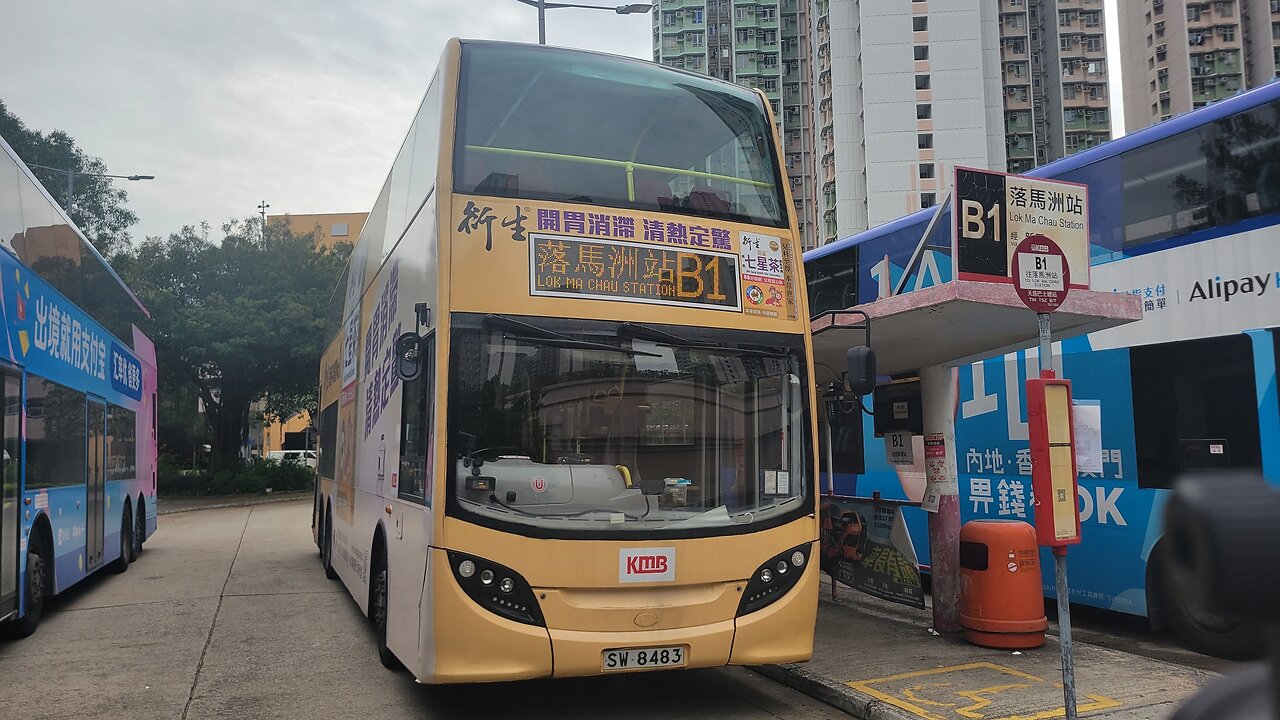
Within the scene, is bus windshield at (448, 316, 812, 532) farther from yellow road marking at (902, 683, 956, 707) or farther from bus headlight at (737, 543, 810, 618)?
yellow road marking at (902, 683, 956, 707)

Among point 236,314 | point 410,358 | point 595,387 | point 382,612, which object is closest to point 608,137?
point 595,387

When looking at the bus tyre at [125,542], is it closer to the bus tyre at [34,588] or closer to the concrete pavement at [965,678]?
the bus tyre at [34,588]

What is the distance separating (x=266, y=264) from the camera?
1321 inches

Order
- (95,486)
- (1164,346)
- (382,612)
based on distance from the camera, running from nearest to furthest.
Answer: (382,612) < (1164,346) < (95,486)

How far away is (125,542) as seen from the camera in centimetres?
1430

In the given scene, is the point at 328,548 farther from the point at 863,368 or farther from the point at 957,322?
the point at 957,322

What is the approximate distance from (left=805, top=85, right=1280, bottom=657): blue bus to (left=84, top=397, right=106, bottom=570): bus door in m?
9.66

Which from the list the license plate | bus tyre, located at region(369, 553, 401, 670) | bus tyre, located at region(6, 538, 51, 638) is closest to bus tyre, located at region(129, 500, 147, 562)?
bus tyre, located at region(6, 538, 51, 638)

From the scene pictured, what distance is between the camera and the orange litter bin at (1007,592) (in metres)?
7.77

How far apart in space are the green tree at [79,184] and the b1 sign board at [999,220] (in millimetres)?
37981

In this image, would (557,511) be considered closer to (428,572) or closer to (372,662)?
(428,572)

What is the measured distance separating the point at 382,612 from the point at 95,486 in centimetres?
622

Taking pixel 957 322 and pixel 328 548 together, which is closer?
pixel 957 322

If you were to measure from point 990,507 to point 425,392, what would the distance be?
6.01 meters
